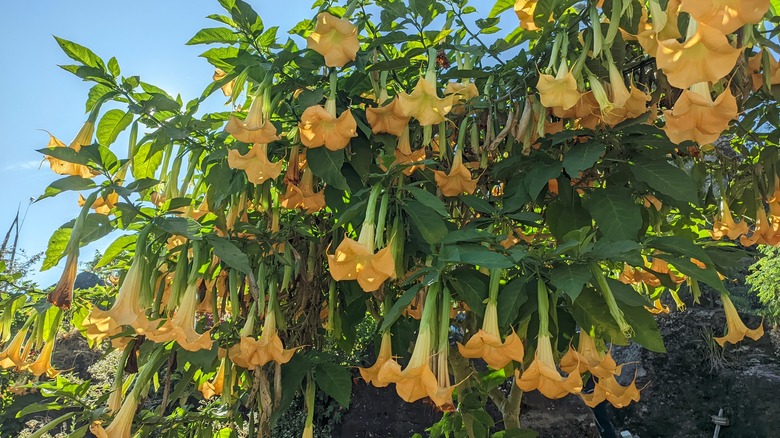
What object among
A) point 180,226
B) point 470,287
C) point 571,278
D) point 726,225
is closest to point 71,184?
point 180,226

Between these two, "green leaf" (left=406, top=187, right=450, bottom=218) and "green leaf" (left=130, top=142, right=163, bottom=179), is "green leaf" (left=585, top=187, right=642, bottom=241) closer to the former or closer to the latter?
"green leaf" (left=406, top=187, right=450, bottom=218)

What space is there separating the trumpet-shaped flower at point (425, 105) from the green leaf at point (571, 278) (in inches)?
17.7

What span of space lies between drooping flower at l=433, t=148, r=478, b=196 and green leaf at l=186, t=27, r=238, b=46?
0.65 meters

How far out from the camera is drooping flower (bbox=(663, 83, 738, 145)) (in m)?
0.93

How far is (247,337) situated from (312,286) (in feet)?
1.27

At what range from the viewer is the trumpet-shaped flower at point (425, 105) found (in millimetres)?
1244

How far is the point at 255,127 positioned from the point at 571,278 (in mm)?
747

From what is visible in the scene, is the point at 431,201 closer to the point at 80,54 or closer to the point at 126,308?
the point at 126,308

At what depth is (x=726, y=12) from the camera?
2.51ft

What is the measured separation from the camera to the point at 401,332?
→ 61.0 inches

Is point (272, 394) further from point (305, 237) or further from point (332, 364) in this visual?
point (305, 237)

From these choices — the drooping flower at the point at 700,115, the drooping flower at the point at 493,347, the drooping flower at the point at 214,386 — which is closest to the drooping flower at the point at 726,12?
the drooping flower at the point at 700,115

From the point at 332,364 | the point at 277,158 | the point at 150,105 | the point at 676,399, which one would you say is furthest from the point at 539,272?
the point at 676,399

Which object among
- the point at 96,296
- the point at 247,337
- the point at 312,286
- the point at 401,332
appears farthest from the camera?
the point at 96,296
